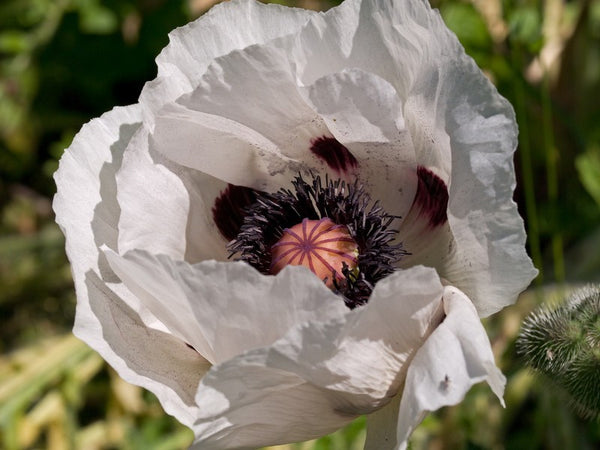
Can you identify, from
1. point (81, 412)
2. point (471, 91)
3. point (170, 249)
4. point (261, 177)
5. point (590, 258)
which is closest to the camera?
point (471, 91)

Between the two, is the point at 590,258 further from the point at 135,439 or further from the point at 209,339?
the point at 209,339

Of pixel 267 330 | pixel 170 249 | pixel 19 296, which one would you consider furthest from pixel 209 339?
pixel 19 296

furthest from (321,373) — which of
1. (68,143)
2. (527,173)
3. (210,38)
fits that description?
(68,143)

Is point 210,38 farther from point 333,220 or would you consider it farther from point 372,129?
point 333,220

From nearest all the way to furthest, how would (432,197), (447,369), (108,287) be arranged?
(447,369), (108,287), (432,197)

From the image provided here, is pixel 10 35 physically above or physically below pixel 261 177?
below

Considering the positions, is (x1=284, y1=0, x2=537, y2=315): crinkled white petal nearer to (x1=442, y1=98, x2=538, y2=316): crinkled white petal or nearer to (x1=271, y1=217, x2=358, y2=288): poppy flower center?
(x1=442, y1=98, x2=538, y2=316): crinkled white petal

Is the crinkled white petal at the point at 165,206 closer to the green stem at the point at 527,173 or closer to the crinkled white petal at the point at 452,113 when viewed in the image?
the crinkled white petal at the point at 452,113
